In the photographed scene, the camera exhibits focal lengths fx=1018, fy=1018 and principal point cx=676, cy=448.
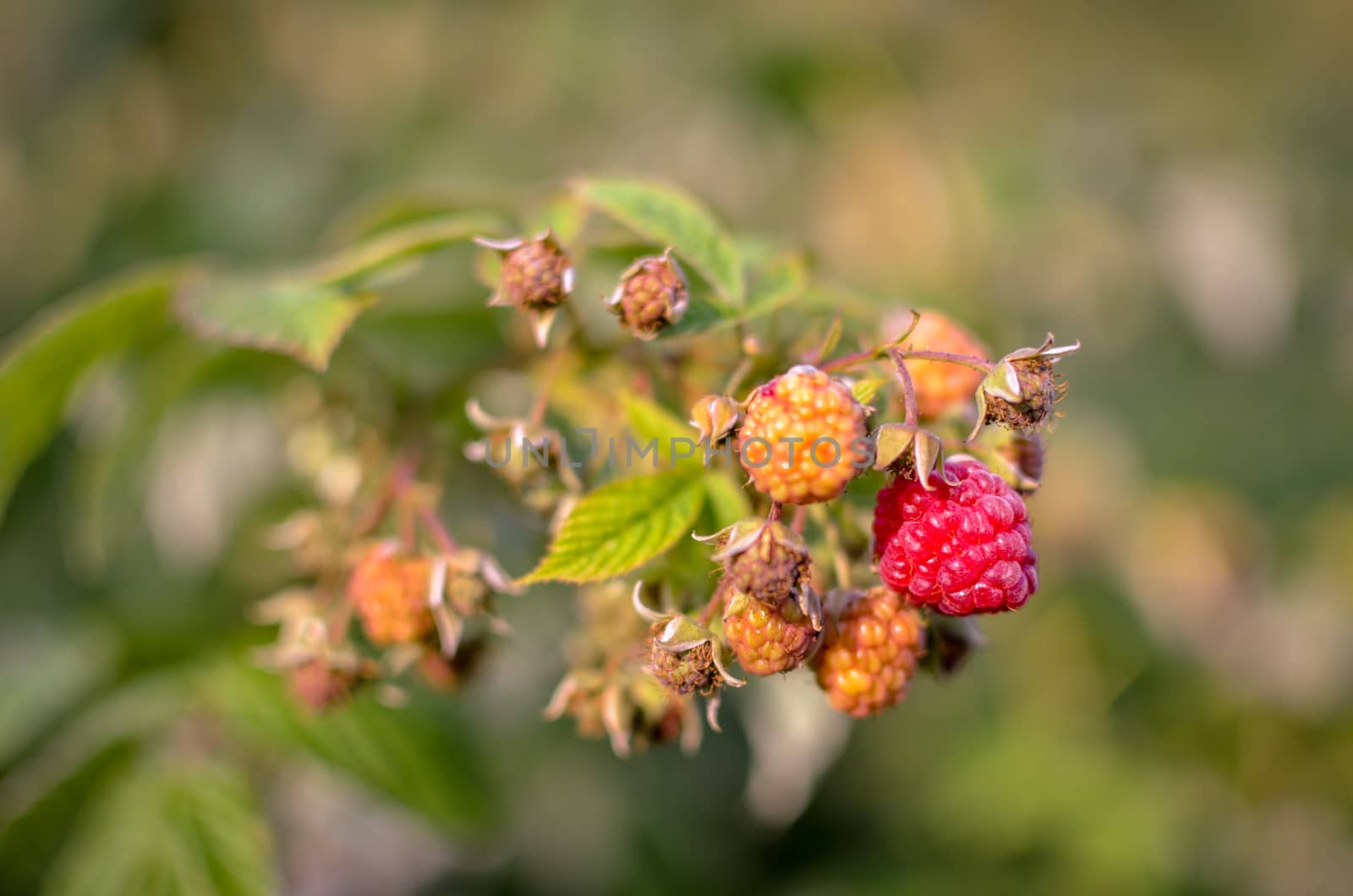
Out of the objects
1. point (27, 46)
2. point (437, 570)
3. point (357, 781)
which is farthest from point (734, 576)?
point (27, 46)

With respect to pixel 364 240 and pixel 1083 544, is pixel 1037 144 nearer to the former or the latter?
pixel 1083 544

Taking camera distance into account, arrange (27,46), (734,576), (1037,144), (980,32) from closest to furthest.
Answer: (734,576)
(27,46)
(1037,144)
(980,32)

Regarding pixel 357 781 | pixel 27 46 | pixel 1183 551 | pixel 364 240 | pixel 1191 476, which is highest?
pixel 27 46

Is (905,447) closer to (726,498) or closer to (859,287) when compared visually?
(726,498)

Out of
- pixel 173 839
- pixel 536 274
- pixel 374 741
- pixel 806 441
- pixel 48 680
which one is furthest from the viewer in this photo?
pixel 48 680

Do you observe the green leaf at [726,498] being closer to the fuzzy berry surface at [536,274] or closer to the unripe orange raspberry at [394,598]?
the fuzzy berry surface at [536,274]

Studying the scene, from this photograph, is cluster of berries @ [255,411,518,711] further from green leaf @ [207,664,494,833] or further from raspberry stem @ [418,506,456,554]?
green leaf @ [207,664,494,833]

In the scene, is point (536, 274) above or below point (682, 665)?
above

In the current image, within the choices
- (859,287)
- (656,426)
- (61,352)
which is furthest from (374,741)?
(859,287)
